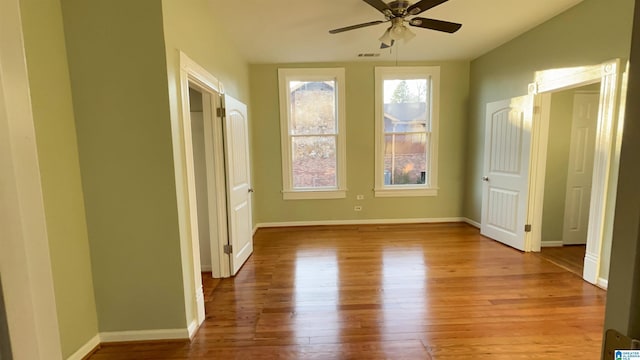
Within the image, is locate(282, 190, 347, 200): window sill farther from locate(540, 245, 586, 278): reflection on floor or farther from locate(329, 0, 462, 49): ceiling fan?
locate(540, 245, 586, 278): reflection on floor

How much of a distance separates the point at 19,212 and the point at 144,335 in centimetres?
207

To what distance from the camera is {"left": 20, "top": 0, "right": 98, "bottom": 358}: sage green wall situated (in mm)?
1582

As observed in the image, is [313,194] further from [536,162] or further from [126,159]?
[126,159]

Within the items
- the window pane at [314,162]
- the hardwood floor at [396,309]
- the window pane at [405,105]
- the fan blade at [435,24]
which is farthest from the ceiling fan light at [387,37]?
the hardwood floor at [396,309]

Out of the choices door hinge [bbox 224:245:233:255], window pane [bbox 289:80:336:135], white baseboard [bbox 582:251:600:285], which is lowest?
white baseboard [bbox 582:251:600:285]

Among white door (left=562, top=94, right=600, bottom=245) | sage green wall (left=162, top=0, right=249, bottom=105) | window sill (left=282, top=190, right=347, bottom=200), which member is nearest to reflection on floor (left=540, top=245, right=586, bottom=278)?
white door (left=562, top=94, right=600, bottom=245)

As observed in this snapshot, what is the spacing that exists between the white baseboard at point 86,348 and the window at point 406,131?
156 inches

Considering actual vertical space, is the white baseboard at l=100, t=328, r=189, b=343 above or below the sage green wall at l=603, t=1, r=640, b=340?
below

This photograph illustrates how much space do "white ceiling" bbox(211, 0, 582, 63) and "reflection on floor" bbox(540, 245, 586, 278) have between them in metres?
2.74

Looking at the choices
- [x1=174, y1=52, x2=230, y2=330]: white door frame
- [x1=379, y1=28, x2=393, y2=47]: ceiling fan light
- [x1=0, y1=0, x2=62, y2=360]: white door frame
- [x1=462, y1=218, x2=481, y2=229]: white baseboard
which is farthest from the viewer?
[x1=462, y1=218, x2=481, y2=229]: white baseboard

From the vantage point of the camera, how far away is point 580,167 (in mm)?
3693

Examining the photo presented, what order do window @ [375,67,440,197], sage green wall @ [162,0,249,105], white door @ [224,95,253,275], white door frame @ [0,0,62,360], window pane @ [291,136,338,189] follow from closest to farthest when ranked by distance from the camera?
1. white door frame @ [0,0,62,360]
2. sage green wall @ [162,0,249,105]
3. white door @ [224,95,253,275]
4. window @ [375,67,440,197]
5. window pane @ [291,136,338,189]

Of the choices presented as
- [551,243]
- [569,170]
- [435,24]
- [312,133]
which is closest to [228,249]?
[312,133]

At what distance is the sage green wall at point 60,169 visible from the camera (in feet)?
5.19
